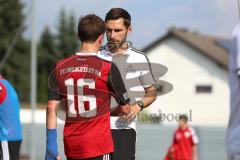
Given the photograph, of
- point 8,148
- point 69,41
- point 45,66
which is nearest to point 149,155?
point 8,148

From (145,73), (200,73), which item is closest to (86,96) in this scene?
(145,73)

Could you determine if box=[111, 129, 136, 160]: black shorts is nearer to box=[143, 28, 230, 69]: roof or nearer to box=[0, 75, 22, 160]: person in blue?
box=[0, 75, 22, 160]: person in blue

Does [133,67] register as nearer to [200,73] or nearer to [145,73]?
[145,73]

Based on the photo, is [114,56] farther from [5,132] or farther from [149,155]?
[149,155]

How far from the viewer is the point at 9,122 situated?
674 centimetres

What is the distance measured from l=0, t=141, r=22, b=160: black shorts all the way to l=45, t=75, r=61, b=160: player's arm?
6.42ft

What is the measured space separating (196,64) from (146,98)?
111 feet

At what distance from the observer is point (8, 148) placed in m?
6.82

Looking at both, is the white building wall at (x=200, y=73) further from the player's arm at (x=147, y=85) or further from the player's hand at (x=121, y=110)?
the player's hand at (x=121, y=110)

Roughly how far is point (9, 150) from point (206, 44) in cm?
3553

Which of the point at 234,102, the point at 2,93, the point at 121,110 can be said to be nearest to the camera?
the point at 234,102

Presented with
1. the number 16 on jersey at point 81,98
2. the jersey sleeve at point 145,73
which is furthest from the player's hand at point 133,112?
the number 16 on jersey at point 81,98

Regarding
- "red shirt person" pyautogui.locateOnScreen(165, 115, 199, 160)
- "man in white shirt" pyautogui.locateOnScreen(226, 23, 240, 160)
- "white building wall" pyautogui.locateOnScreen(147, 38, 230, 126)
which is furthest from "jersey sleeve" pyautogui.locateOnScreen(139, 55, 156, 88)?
"white building wall" pyautogui.locateOnScreen(147, 38, 230, 126)

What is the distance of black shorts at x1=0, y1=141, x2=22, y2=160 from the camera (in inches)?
268
